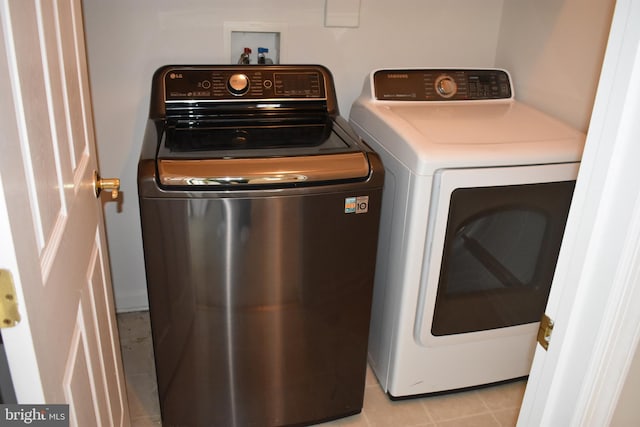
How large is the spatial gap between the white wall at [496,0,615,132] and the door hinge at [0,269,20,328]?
69.7 inches

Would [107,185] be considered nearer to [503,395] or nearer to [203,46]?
[203,46]

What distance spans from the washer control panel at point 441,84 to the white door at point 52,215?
107 cm

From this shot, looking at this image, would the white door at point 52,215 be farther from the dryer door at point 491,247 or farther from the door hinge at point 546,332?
the dryer door at point 491,247

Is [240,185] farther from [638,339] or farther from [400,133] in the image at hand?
[638,339]

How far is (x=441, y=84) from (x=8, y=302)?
172 cm

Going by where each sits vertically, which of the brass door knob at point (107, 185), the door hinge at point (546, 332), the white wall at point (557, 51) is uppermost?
the white wall at point (557, 51)

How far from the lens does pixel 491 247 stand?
1.75 meters

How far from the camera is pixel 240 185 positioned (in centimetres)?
141

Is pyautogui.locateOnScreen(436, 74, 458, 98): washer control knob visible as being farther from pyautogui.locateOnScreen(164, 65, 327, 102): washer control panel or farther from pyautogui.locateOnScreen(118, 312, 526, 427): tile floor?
pyautogui.locateOnScreen(118, 312, 526, 427): tile floor

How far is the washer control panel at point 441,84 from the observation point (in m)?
2.00

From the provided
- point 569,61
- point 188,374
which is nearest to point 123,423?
point 188,374

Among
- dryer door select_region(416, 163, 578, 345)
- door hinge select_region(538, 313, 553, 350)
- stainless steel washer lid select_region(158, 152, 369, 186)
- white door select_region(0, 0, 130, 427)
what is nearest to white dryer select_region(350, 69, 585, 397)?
dryer door select_region(416, 163, 578, 345)

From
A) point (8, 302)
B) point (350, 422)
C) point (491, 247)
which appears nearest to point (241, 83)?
point (491, 247)

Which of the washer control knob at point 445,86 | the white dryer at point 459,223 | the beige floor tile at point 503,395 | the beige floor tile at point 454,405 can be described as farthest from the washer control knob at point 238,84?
the beige floor tile at point 503,395
